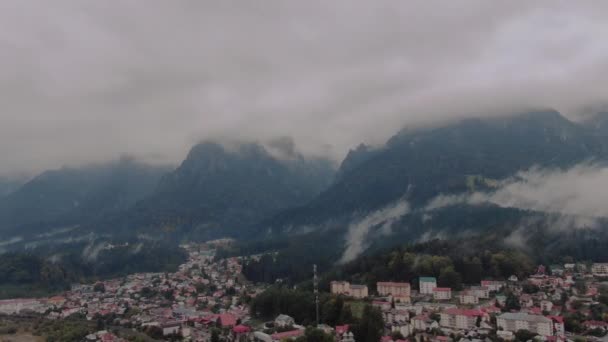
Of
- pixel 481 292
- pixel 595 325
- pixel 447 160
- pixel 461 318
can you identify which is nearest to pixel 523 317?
pixel 461 318

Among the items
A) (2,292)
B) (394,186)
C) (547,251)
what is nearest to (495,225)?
(547,251)

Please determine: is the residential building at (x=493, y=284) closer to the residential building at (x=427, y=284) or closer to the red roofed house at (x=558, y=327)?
the residential building at (x=427, y=284)

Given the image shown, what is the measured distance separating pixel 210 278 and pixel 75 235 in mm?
101791

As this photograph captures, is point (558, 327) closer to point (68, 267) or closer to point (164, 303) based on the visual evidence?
point (164, 303)

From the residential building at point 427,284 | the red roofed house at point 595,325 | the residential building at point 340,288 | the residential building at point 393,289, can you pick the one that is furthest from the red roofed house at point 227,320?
the red roofed house at point 595,325

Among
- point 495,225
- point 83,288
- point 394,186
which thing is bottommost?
point 83,288

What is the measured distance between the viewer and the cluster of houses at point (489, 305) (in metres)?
46.3

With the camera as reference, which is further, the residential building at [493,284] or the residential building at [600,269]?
the residential building at [600,269]

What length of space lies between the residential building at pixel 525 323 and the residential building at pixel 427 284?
1653cm

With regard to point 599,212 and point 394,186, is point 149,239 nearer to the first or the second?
point 394,186

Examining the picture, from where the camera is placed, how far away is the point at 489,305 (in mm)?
55688

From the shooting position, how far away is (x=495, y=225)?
100062 millimetres

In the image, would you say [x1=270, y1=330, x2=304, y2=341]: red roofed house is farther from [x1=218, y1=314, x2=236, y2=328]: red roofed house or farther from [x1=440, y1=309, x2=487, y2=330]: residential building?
[x1=440, y1=309, x2=487, y2=330]: residential building

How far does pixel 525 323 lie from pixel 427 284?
19.1 metres
